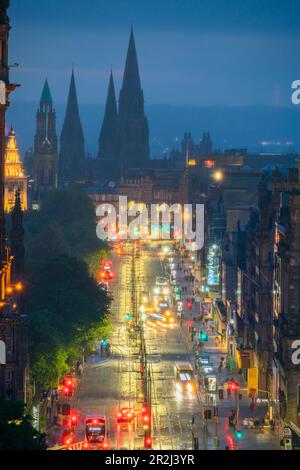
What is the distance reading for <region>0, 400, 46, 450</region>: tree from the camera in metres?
54.0

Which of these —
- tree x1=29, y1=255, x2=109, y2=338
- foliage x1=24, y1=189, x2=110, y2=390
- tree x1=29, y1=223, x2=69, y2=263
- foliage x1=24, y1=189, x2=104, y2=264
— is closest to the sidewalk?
foliage x1=24, y1=189, x2=110, y2=390

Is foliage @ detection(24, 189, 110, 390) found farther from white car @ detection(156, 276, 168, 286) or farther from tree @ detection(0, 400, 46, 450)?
white car @ detection(156, 276, 168, 286)

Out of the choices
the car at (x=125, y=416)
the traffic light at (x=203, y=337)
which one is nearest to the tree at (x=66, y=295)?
the traffic light at (x=203, y=337)

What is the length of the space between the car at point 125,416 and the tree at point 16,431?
25357mm

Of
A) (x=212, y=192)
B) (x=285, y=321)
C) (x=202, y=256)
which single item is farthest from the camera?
(x=212, y=192)

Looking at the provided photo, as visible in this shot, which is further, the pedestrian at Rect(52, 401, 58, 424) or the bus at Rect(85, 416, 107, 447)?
the pedestrian at Rect(52, 401, 58, 424)

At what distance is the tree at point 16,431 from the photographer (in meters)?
54.0

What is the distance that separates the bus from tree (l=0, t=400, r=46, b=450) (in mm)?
19746

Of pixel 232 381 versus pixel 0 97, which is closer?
pixel 0 97

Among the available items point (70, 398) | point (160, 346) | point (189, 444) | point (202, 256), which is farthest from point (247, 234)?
point (202, 256)

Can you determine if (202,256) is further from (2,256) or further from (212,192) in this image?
(2,256)
